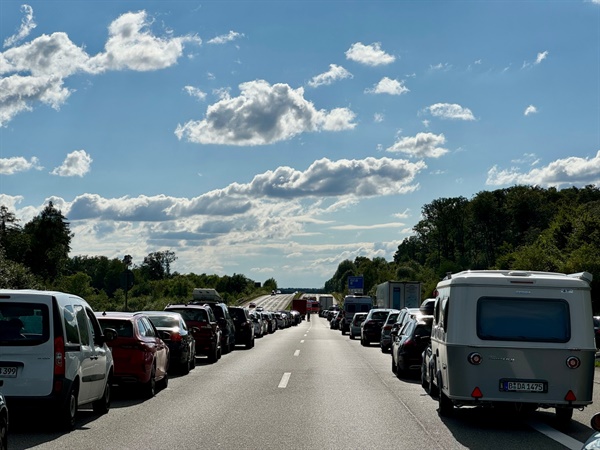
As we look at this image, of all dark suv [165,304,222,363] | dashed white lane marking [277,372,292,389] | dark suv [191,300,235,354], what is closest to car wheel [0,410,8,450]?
dashed white lane marking [277,372,292,389]

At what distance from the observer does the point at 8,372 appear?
11.3 meters

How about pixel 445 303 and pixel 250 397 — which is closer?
pixel 445 303

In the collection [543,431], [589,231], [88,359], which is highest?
[589,231]

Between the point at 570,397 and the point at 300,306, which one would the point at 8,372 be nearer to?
the point at 570,397

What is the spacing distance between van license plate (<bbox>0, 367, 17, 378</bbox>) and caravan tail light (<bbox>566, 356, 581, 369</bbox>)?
730cm

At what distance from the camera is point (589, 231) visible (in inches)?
2680

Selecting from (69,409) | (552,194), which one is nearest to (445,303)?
(69,409)

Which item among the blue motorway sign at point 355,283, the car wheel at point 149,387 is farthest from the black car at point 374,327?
the blue motorway sign at point 355,283

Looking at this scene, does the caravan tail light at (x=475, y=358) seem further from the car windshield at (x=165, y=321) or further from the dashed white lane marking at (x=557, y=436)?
the car windshield at (x=165, y=321)

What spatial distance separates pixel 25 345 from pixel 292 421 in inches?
150

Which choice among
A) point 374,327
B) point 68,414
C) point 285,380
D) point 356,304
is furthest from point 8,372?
point 356,304

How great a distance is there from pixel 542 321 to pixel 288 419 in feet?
12.6

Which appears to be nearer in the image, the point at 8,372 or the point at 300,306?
the point at 8,372

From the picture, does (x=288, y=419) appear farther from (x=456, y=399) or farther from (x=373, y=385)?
(x=373, y=385)
